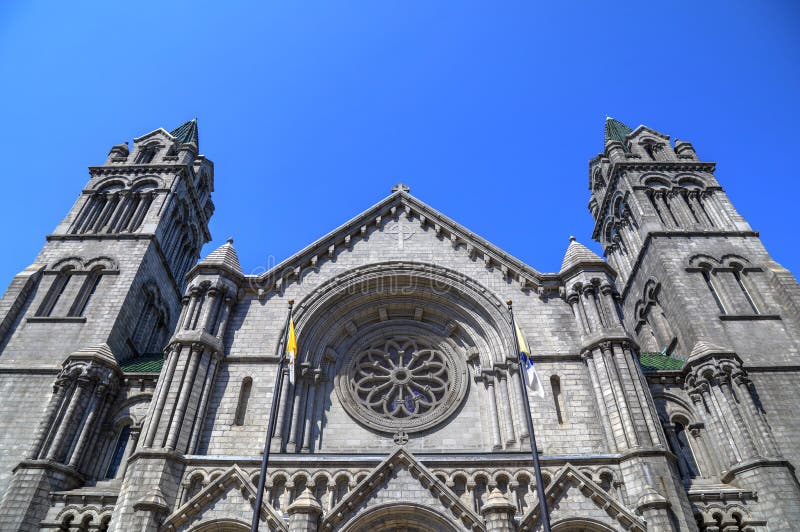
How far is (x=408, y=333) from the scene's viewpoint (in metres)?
22.7

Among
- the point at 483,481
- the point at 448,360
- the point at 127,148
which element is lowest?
the point at 483,481

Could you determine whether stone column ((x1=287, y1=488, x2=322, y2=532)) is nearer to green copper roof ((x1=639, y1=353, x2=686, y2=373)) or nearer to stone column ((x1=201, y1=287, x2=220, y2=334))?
stone column ((x1=201, y1=287, x2=220, y2=334))

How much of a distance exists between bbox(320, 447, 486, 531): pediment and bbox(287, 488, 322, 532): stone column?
1.22ft

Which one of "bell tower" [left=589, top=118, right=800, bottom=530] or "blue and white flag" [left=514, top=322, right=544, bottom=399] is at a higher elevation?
"bell tower" [left=589, top=118, right=800, bottom=530]

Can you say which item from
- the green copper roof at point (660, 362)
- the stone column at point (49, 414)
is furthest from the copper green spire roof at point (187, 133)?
the green copper roof at point (660, 362)

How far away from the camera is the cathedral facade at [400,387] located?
16094 millimetres

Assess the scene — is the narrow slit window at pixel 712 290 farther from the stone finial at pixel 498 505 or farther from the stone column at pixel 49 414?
the stone column at pixel 49 414

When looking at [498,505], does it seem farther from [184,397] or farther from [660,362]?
[660,362]

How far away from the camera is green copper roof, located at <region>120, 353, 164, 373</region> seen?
22.3 meters

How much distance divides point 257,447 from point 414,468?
5267mm

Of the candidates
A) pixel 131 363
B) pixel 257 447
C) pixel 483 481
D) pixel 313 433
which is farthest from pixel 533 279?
pixel 131 363

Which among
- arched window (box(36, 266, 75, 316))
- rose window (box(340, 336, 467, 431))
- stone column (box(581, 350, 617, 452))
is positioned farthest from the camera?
arched window (box(36, 266, 75, 316))

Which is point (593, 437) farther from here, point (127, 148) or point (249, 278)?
point (127, 148)

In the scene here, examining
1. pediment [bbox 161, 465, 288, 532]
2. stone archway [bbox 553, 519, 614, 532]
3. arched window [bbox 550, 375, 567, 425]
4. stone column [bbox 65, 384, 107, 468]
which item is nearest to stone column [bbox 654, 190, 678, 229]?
arched window [bbox 550, 375, 567, 425]
